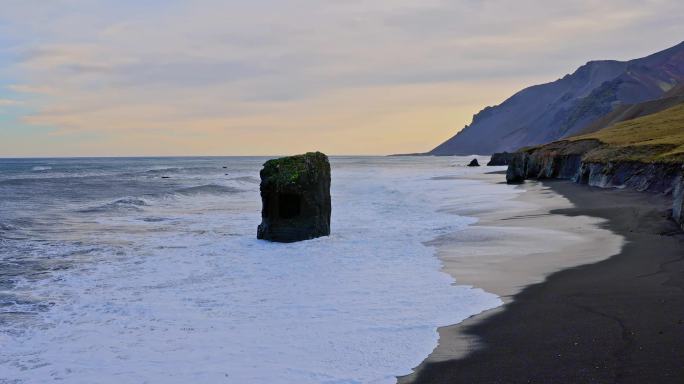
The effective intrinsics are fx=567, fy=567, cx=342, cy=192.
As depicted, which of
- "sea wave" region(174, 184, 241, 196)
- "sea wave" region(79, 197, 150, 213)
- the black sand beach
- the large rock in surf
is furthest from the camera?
the large rock in surf

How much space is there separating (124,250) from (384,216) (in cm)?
1343

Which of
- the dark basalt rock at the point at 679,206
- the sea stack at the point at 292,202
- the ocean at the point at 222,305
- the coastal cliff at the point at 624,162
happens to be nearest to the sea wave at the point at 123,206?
the ocean at the point at 222,305

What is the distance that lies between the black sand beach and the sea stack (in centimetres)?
996

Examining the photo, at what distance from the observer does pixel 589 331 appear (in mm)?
8383

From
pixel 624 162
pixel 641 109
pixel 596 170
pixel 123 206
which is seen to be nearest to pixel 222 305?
pixel 123 206

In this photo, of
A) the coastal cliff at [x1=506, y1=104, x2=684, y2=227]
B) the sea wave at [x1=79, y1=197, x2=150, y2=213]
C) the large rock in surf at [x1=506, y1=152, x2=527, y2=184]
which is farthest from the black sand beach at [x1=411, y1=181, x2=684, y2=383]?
the large rock in surf at [x1=506, y1=152, x2=527, y2=184]

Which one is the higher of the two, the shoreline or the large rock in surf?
the large rock in surf

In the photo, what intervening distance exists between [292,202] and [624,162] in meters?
27.2

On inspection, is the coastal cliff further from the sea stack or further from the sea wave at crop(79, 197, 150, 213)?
the sea wave at crop(79, 197, 150, 213)

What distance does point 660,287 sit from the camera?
1083 centimetres

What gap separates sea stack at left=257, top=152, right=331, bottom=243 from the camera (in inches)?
808

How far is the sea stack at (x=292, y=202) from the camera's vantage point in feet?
67.4

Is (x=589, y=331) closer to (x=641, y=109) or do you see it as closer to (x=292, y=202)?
(x=292, y=202)

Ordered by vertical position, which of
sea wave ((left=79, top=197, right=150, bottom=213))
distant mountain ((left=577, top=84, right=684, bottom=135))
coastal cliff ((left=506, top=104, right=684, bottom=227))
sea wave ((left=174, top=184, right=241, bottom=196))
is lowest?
sea wave ((left=79, top=197, right=150, bottom=213))
